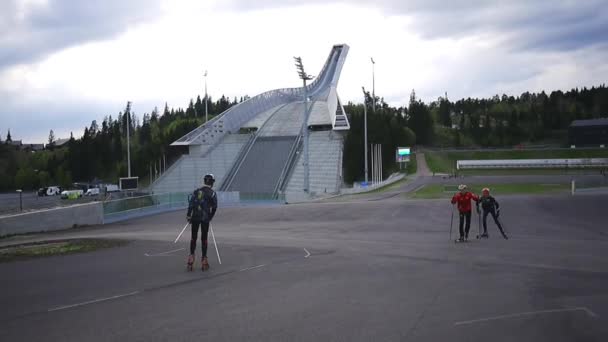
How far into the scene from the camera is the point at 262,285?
324 inches

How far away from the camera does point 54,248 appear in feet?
43.8

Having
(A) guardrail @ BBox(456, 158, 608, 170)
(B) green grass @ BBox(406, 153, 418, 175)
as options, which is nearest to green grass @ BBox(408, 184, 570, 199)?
(B) green grass @ BBox(406, 153, 418, 175)

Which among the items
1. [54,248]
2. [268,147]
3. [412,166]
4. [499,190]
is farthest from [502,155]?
[54,248]

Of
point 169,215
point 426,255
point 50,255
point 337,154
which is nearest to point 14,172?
point 337,154

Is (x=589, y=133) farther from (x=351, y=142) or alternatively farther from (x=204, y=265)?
(x=204, y=265)

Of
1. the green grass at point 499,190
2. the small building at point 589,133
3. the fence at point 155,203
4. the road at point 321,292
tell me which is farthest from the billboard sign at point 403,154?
the road at point 321,292

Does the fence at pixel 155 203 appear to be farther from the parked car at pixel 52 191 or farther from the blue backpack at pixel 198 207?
the parked car at pixel 52 191

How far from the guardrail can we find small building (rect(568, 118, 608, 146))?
15535mm

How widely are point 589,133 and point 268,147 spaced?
170ft

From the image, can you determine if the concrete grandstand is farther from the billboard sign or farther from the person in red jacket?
the person in red jacket

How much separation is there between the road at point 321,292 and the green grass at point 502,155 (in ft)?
214

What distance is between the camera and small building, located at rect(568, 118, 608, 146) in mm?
84000

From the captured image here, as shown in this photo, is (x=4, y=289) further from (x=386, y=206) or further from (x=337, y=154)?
(x=337, y=154)

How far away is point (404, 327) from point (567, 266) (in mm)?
5171
